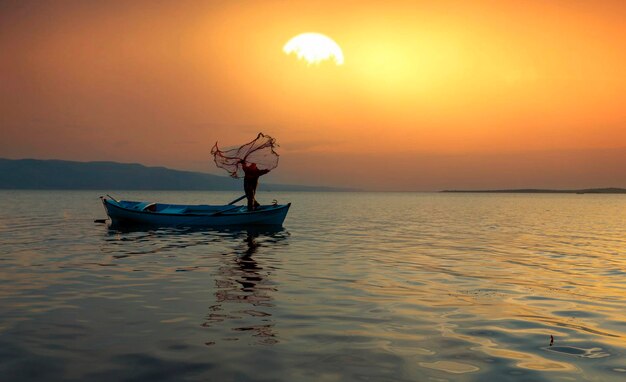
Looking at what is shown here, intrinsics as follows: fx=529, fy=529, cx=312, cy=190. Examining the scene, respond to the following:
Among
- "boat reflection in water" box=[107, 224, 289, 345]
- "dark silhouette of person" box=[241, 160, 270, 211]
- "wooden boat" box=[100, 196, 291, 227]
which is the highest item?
"dark silhouette of person" box=[241, 160, 270, 211]

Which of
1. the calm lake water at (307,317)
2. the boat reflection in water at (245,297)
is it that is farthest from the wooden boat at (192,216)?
the calm lake water at (307,317)

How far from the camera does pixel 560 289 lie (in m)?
16.2

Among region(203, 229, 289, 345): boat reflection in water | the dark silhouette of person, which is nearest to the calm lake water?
region(203, 229, 289, 345): boat reflection in water

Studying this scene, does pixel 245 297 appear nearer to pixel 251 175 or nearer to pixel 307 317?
pixel 307 317

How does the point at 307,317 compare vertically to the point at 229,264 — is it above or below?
above

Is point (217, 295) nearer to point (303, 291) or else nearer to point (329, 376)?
point (303, 291)

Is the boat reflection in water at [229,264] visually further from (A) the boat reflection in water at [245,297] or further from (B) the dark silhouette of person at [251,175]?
(B) the dark silhouette of person at [251,175]

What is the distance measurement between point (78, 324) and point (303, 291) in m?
6.19

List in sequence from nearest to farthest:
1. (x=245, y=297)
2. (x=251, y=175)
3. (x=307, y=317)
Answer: (x=307, y=317) → (x=245, y=297) → (x=251, y=175)

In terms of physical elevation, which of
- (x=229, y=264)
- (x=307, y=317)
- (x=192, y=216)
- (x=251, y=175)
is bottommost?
(x=229, y=264)

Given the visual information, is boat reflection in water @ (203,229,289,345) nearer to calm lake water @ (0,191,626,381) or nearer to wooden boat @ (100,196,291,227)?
calm lake water @ (0,191,626,381)

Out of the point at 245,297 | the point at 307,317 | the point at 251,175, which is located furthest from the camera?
the point at 251,175

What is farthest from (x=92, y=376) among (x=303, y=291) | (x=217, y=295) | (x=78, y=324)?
(x=303, y=291)

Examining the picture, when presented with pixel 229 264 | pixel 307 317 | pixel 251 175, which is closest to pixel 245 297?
pixel 307 317
